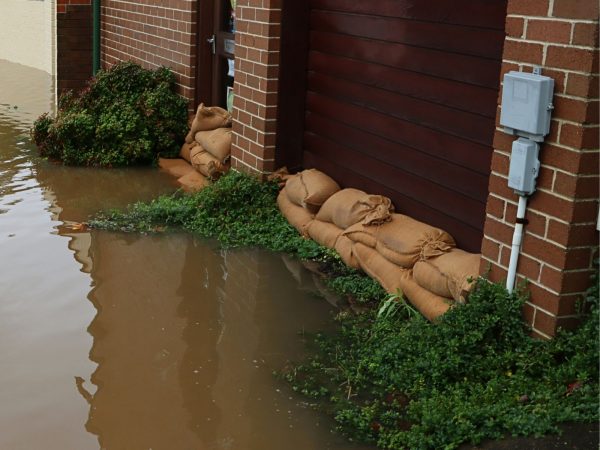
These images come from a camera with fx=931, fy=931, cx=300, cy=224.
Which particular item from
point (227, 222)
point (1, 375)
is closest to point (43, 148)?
point (227, 222)

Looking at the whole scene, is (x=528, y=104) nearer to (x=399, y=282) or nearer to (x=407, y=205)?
(x=399, y=282)

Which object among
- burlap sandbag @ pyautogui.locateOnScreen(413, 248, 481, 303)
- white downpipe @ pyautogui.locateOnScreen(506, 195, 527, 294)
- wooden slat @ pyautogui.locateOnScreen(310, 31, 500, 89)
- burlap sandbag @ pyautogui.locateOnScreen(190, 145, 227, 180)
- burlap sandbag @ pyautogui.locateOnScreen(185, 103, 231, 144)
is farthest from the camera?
burlap sandbag @ pyautogui.locateOnScreen(185, 103, 231, 144)

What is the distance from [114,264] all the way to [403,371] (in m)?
2.80

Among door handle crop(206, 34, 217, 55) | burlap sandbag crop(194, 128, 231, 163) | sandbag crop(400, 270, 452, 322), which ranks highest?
door handle crop(206, 34, 217, 55)

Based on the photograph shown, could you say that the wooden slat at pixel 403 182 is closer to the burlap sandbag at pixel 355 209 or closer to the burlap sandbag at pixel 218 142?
the burlap sandbag at pixel 355 209

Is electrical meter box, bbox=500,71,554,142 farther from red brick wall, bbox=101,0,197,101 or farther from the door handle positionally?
red brick wall, bbox=101,0,197,101

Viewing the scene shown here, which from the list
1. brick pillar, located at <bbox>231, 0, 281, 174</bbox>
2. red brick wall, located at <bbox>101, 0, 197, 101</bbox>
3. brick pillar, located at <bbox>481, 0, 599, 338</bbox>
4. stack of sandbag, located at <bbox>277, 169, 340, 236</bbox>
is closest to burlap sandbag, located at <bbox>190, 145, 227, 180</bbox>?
brick pillar, located at <bbox>231, 0, 281, 174</bbox>

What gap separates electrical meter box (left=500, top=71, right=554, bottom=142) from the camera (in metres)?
4.37

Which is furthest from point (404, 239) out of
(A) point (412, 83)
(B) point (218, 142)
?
(B) point (218, 142)

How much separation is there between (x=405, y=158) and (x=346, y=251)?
2.58 ft

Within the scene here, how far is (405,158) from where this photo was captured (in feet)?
21.6

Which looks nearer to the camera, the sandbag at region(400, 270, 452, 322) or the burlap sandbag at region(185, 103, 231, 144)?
the sandbag at region(400, 270, 452, 322)

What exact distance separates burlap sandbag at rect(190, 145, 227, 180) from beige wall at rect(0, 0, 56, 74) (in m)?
12.3

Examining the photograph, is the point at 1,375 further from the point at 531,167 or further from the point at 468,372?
the point at 531,167
